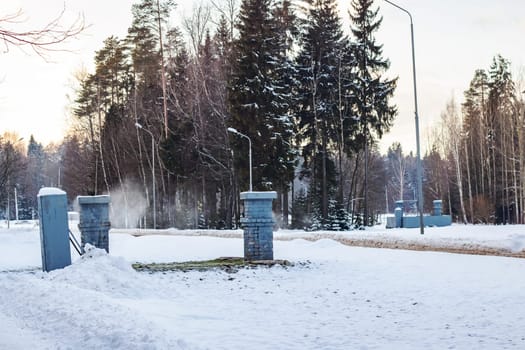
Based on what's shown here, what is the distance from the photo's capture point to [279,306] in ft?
33.5

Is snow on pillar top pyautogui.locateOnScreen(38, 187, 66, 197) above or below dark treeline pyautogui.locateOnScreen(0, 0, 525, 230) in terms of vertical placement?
below

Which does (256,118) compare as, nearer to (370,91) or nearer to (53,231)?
(370,91)

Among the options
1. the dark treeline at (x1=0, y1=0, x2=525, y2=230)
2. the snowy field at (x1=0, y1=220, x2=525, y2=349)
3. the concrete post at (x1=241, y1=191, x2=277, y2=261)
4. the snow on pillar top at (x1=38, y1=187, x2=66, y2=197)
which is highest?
the dark treeline at (x1=0, y1=0, x2=525, y2=230)

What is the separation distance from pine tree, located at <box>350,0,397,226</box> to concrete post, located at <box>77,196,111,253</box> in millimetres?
28110

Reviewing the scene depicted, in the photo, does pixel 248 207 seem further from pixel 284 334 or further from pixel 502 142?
pixel 502 142

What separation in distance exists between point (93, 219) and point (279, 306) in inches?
→ 304

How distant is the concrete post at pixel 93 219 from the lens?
52.1 feet

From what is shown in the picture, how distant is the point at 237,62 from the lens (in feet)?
125

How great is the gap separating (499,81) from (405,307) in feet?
173

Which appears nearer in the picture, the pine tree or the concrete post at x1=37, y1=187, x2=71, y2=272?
the concrete post at x1=37, y1=187, x2=71, y2=272

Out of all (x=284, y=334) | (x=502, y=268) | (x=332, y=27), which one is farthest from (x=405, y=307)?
(x=332, y=27)

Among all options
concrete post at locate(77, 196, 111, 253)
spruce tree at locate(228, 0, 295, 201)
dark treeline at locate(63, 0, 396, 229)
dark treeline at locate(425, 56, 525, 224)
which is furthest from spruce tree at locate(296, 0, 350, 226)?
concrete post at locate(77, 196, 111, 253)

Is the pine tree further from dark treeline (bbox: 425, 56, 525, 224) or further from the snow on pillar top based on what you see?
the snow on pillar top

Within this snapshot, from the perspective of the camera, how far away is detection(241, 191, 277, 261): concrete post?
16.3m
